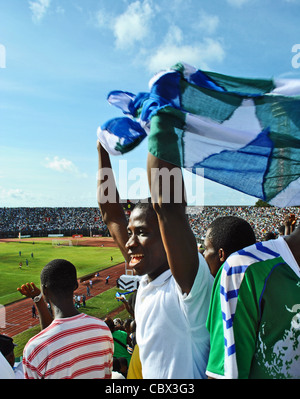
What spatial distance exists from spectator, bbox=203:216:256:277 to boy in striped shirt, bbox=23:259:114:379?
0.98 meters

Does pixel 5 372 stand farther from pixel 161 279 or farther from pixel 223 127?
pixel 223 127

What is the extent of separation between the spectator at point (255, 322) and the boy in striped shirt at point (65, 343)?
3.59 feet

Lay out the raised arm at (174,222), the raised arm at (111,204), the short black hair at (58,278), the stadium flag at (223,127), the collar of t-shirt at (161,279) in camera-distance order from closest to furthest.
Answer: the raised arm at (174,222)
the stadium flag at (223,127)
the collar of t-shirt at (161,279)
the short black hair at (58,278)
the raised arm at (111,204)

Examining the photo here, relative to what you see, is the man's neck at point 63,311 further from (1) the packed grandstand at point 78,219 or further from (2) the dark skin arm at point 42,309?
(1) the packed grandstand at point 78,219

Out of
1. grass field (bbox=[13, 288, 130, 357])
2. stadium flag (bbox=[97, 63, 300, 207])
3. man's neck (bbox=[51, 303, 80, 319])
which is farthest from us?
grass field (bbox=[13, 288, 130, 357])

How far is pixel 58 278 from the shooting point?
2588mm

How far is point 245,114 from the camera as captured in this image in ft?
6.79

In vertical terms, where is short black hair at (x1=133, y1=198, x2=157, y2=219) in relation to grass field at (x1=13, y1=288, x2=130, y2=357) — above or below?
above

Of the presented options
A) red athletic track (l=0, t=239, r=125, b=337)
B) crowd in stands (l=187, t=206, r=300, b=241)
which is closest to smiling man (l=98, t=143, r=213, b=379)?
red athletic track (l=0, t=239, r=125, b=337)

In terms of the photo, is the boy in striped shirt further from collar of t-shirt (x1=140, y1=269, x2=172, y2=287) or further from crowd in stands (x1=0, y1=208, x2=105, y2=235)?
crowd in stands (x1=0, y1=208, x2=105, y2=235)

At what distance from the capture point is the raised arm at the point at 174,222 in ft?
5.71

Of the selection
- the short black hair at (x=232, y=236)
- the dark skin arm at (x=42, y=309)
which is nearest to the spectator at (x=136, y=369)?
the short black hair at (x=232, y=236)

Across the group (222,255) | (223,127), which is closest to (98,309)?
(222,255)

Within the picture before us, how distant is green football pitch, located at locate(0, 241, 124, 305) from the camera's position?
25969 mm
